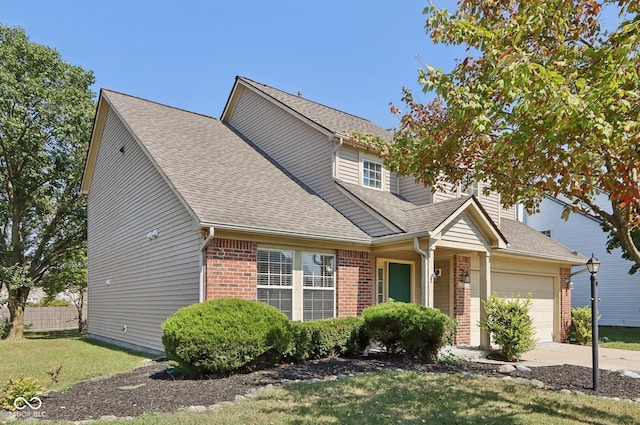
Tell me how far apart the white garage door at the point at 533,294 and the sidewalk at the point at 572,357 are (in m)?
1.73

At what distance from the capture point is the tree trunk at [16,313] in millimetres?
18438

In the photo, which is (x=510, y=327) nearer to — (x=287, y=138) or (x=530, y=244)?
(x=530, y=244)

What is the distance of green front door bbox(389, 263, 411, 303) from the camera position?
13164mm

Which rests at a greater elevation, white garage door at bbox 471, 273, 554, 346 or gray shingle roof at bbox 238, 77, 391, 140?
gray shingle roof at bbox 238, 77, 391, 140

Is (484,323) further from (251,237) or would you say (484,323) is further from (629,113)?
(629,113)

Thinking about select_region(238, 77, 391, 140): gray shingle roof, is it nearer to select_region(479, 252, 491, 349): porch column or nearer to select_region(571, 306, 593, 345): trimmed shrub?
select_region(479, 252, 491, 349): porch column

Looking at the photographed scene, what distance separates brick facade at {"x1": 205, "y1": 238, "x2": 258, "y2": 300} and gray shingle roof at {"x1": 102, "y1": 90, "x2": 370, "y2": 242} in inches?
21.8

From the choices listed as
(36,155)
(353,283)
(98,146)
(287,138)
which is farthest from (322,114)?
(36,155)

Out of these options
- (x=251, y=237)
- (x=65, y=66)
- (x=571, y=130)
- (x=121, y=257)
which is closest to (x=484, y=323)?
(x=251, y=237)

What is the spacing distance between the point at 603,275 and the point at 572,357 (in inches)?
667

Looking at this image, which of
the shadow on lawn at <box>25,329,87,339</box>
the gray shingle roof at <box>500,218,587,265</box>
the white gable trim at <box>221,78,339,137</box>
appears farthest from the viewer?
the shadow on lawn at <box>25,329,87,339</box>

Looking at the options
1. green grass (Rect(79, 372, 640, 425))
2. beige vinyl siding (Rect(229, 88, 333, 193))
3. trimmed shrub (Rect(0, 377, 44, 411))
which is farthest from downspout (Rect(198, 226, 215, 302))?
beige vinyl siding (Rect(229, 88, 333, 193))

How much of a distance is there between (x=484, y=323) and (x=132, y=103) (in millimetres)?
12255

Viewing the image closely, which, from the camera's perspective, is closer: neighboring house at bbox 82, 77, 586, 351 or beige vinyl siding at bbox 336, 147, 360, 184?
neighboring house at bbox 82, 77, 586, 351
